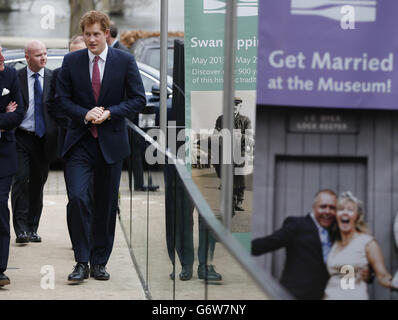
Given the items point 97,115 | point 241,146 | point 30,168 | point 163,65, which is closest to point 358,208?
point 241,146

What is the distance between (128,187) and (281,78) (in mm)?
5203

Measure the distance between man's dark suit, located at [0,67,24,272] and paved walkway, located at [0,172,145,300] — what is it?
0.32 metres

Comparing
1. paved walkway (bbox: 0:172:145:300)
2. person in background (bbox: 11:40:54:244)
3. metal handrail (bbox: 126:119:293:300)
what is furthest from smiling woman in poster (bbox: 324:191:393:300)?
person in background (bbox: 11:40:54:244)

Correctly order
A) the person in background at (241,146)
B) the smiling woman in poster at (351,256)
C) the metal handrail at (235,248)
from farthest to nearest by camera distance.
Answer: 1. the person in background at (241,146)
2. the smiling woman in poster at (351,256)
3. the metal handrail at (235,248)

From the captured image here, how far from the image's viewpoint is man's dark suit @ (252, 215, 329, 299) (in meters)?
3.89

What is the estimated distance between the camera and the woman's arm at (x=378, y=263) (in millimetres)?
3895

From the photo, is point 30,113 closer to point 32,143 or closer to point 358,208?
point 32,143

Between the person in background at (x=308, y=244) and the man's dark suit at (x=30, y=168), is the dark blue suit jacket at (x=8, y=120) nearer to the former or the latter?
the man's dark suit at (x=30, y=168)

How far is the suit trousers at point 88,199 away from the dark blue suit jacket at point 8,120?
400 mm

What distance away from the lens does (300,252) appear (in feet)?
12.9

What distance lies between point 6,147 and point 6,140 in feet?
0.18

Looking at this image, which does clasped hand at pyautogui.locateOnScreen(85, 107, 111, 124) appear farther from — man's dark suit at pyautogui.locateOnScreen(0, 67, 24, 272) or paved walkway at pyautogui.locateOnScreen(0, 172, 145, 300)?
paved walkway at pyautogui.locateOnScreen(0, 172, 145, 300)

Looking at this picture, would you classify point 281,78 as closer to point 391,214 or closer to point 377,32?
point 377,32

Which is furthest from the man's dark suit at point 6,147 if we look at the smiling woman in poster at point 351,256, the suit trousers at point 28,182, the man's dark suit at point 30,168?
the smiling woman in poster at point 351,256
